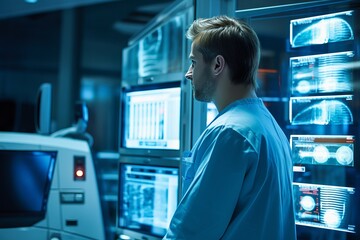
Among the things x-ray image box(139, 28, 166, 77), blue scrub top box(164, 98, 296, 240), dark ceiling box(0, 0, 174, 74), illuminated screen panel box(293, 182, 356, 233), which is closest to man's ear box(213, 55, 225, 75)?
blue scrub top box(164, 98, 296, 240)

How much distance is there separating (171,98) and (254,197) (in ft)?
2.76

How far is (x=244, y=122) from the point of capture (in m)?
1.13

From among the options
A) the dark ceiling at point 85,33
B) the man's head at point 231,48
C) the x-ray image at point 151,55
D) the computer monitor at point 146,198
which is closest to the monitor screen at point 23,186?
the computer monitor at point 146,198

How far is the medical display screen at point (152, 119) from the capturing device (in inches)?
Result: 73.1

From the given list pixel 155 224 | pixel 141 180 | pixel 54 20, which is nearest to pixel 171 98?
pixel 141 180

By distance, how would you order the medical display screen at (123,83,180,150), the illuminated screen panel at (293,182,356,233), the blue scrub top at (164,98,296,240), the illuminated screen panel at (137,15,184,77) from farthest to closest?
the illuminated screen panel at (137,15,184,77)
the medical display screen at (123,83,180,150)
the illuminated screen panel at (293,182,356,233)
the blue scrub top at (164,98,296,240)

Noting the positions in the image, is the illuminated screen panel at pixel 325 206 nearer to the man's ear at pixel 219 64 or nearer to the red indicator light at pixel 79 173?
the man's ear at pixel 219 64

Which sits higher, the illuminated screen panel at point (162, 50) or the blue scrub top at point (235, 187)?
the illuminated screen panel at point (162, 50)

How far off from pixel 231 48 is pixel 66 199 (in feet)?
4.23

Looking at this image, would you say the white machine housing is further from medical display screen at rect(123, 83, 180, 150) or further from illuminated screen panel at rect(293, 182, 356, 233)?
illuminated screen panel at rect(293, 182, 356, 233)

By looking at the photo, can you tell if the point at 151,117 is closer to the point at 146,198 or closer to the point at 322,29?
the point at 146,198

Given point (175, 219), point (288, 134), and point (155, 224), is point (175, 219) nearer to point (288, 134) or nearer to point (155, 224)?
point (288, 134)

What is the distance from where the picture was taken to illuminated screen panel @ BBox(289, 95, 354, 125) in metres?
1.42

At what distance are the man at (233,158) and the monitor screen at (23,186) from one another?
3.51 ft
